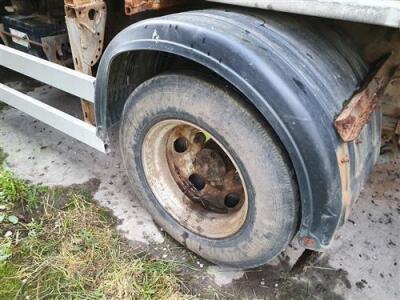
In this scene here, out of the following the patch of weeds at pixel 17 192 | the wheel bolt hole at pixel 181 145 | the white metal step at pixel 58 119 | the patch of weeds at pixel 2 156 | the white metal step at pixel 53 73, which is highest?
the white metal step at pixel 53 73

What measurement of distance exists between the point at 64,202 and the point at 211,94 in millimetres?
1472

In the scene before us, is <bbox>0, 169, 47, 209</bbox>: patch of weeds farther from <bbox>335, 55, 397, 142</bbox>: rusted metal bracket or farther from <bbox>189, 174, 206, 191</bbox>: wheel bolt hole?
<bbox>335, 55, 397, 142</bbox>: rusted metal bracket

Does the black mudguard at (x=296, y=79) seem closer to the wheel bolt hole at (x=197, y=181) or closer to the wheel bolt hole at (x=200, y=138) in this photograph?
the wheel bolt hole at (x=200, y=138)

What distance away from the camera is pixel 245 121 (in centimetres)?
161

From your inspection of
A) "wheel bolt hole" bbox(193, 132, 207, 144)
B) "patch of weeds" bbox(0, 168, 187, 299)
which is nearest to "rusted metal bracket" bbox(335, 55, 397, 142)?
"wheel bolt hole" bbox(193, 132, 207, 144)

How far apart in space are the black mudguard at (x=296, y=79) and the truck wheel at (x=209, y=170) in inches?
4.7

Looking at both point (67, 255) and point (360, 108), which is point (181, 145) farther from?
point (360, 108)

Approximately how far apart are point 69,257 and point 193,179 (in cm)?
84

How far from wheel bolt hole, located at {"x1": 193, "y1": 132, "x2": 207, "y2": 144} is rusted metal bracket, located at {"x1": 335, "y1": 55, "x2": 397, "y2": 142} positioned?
33.0 inches

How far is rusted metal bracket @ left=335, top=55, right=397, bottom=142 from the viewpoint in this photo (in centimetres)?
142

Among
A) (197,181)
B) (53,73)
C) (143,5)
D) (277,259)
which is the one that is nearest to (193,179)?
(197,181)

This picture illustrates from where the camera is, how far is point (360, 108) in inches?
59.4

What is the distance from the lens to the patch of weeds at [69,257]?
6.72 feet

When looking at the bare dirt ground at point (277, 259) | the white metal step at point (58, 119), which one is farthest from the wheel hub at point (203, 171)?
the white metal step at point (58, 119)
